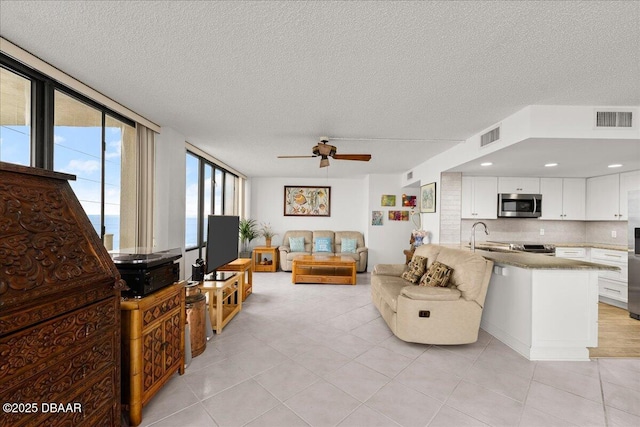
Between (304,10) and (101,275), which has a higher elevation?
(304,10)

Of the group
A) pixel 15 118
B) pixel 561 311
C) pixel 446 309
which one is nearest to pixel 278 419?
pixel 446 309

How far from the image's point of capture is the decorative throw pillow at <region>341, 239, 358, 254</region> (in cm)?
682

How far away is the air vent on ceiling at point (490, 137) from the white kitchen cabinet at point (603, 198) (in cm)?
321

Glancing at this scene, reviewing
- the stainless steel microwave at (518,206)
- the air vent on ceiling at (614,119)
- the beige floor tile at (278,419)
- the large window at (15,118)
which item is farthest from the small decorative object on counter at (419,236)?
the large window at (15,118)

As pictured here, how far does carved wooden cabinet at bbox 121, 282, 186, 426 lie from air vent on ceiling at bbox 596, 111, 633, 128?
4.17 m

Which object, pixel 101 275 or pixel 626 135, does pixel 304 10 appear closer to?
pixel 101 275

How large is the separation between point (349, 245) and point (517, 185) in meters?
3.67

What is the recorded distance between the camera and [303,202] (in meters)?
7.59

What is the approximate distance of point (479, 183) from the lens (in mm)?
5000

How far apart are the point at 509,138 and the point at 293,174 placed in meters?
4.85

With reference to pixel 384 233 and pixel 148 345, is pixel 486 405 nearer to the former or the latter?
pixel 148 345

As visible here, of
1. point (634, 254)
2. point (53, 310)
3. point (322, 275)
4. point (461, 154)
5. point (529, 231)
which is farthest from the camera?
point (322, 275)

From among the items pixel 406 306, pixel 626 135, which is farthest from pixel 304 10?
pixel 626 135

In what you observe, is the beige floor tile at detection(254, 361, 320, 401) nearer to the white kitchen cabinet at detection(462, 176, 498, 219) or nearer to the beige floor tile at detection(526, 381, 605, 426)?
the beige floor tile at detection(526, 381, 605, 426)
